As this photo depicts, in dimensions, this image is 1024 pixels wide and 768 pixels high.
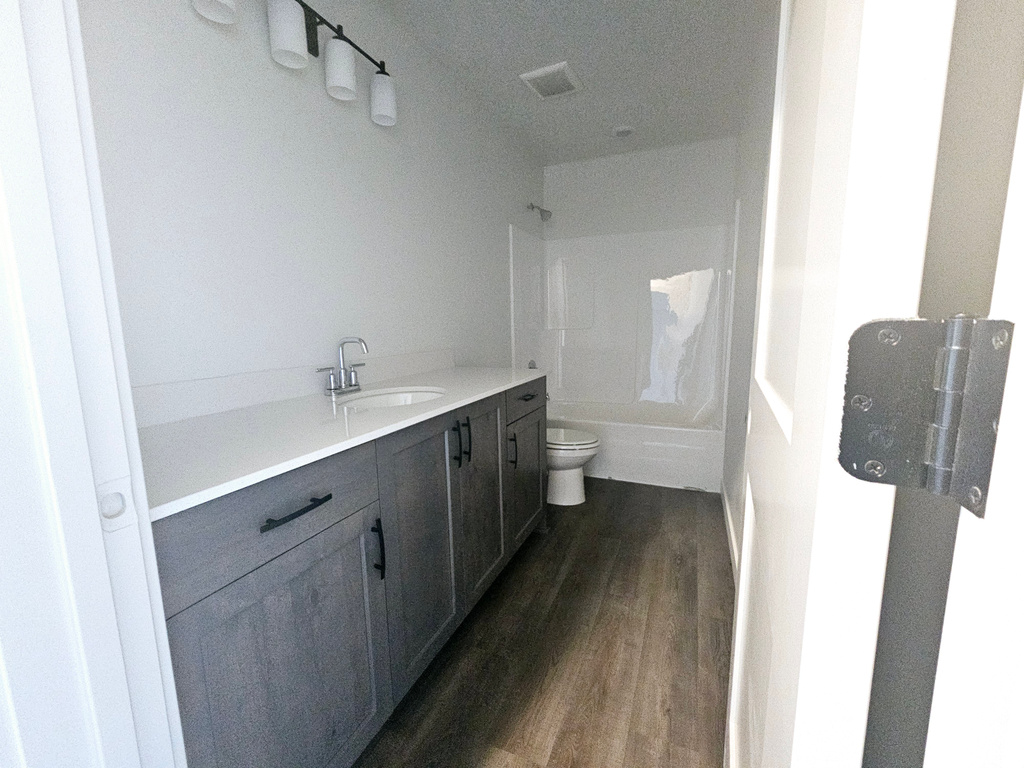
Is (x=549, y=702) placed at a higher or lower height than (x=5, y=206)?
lower

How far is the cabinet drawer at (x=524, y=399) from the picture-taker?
5.85 ft

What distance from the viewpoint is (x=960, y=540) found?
24 cm

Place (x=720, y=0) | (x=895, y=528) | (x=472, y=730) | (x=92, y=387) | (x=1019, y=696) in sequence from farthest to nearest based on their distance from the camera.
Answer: (x=720, y=0) → (x=472, y=730) → (x=92, y=387) → (x=895, y=528) → (x=1019, y=696)

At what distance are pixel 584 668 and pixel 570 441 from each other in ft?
4.28

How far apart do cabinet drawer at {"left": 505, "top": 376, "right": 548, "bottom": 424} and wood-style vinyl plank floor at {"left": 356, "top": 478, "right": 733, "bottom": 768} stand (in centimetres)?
73

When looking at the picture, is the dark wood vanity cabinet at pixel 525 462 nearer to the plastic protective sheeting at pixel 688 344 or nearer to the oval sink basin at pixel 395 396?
the oval sink basin at pixel 395 396

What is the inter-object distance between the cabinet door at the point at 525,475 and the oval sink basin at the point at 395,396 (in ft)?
1.21

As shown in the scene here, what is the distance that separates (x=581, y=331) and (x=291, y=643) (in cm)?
304

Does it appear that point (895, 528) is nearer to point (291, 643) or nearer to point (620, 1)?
point (291, 643)

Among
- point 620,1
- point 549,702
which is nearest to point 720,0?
point 620,1

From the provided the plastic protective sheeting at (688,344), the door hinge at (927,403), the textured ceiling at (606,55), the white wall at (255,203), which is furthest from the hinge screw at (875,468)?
the plastic protective sheeting at (688,344)

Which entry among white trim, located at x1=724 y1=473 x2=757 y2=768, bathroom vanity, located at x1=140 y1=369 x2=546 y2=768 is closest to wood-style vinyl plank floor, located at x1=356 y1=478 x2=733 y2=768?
bathroom vanity, located at x1=140 y1=369 x2=546 y2=768

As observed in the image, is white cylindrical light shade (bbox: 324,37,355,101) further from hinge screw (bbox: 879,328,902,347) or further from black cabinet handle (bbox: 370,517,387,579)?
hinge screw (bbox: 879,328,902,347)

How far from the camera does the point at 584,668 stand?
4.70 ft
